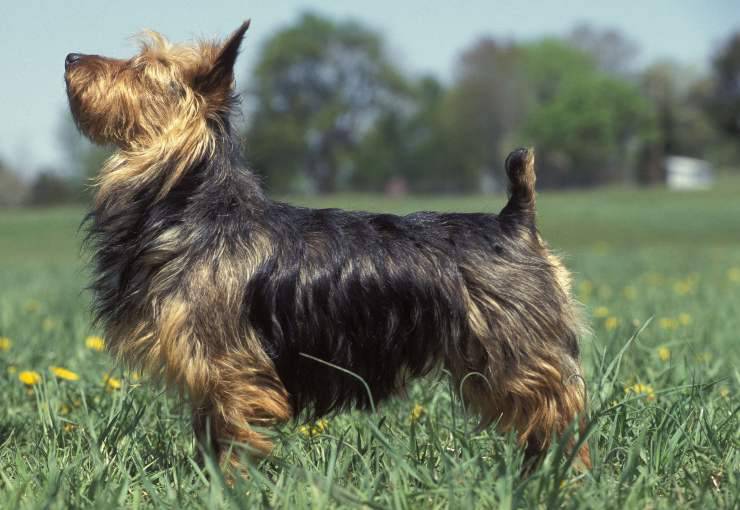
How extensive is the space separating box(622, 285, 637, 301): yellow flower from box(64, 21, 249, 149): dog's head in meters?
6.01

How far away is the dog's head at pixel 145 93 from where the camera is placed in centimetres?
345

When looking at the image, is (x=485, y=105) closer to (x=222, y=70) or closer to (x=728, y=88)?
(x=728, y=88)

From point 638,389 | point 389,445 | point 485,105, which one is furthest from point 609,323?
point 485,105

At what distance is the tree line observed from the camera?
245 ft

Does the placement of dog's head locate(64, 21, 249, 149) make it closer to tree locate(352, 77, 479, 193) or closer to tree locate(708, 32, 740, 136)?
tree locate(352, 77, 479, 193)

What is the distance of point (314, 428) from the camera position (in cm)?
393

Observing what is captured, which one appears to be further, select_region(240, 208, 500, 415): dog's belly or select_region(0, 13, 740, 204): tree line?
select_region(0, 13, 740, 204): tree line

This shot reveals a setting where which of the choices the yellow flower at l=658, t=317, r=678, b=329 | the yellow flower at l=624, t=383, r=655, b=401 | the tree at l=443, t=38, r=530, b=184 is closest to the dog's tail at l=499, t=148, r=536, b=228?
the yellow flower at l=624, t=383, r=655, b=401

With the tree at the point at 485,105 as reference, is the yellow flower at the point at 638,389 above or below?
below

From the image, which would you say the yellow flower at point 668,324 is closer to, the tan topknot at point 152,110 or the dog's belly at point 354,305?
the dog's belly at point 354,305

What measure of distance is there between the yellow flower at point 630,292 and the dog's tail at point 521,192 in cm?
518

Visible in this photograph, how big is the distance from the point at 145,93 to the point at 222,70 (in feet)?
1.05

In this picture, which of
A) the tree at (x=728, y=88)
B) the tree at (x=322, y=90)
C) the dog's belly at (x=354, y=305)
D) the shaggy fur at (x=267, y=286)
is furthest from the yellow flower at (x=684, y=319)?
the tree at (x=728, y=88)

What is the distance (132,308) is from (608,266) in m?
10.7
